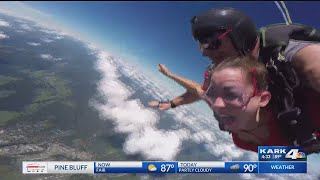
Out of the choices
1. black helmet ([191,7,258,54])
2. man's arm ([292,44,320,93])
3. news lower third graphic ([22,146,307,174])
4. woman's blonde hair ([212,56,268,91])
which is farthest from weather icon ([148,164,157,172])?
man's arm ([292,44,320,93])

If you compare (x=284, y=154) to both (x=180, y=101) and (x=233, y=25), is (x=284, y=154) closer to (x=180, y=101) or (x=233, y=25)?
(x=180, y=101)

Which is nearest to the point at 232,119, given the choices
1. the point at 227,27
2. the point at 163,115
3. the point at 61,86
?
the point at 227,27

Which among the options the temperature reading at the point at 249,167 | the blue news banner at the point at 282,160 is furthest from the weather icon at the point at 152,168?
the blue news banner at the point at 282,160

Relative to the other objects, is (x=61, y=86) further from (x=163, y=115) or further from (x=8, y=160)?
(x=163, y=115)

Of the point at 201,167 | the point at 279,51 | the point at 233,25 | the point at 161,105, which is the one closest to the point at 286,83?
the point at 279,51

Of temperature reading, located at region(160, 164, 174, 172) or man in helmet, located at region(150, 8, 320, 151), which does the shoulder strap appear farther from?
temperature reading, located at region(160, 164, 174, 172)

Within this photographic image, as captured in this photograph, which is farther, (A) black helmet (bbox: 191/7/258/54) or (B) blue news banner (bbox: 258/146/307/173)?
(B) blue news banner (bbox: 258/146/307/173)

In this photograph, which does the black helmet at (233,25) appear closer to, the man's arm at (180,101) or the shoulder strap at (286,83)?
the shoulder strap at (286,83)
